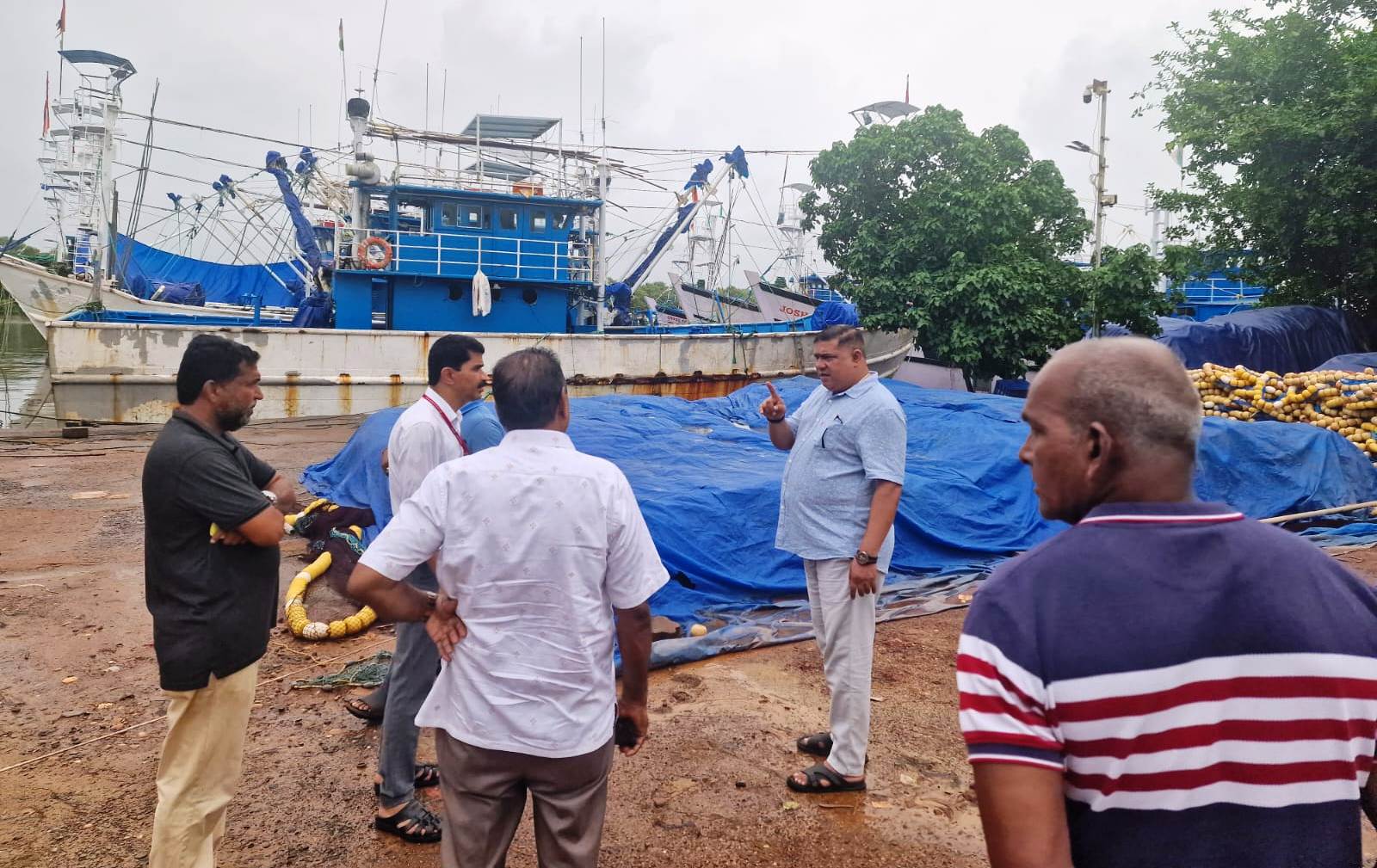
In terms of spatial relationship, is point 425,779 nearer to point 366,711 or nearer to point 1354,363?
point 366,711

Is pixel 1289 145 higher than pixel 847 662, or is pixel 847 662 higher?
pixel 1289 145

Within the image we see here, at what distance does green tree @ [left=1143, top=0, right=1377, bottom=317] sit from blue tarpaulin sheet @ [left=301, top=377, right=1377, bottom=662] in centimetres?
686

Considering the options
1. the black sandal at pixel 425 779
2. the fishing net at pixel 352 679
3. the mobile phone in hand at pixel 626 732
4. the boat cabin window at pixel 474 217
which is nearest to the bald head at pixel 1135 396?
the mobile phone in hand at pixel 626 732

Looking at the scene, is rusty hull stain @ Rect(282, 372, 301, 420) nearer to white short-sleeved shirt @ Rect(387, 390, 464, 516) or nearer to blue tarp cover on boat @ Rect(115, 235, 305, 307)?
blue tarp cover on boat @ Rect(115, 235, 305, 307)

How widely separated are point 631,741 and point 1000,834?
1.35 m

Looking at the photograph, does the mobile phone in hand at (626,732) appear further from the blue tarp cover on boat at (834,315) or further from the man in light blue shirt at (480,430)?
the blue tarp cover on boat at (834,315)

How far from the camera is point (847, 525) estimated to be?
3334 millimetres

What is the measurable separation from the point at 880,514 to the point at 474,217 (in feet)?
53.7

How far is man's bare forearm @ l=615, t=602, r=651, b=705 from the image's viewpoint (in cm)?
211

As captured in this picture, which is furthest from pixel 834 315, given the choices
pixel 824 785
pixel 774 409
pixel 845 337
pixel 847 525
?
pixel 824 785

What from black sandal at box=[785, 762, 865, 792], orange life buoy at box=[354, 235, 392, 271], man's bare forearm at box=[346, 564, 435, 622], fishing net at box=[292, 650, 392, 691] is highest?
orange life buoy at box=[354, 235, 392, 271]

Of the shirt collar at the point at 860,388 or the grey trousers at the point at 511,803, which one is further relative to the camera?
the shirt collar at the point at 860,388

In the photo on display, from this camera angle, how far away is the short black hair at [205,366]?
98.6 inches

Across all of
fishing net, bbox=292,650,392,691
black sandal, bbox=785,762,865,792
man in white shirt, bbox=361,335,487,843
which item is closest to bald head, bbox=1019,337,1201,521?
man in white shirt, bbox=361,335,487,843
